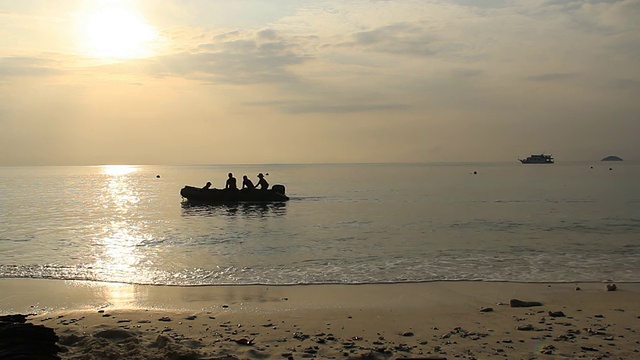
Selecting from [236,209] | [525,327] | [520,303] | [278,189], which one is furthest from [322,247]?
[278,189]

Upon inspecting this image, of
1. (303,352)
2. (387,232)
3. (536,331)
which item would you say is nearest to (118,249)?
(387,232)

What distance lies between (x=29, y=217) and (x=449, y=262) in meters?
25.4

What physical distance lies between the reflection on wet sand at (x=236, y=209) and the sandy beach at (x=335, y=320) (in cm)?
1998

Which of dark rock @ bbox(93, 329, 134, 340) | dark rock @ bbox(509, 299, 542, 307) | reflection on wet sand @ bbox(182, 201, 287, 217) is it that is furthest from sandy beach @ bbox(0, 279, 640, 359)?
reflection on wet sand @ bbox(182, 201, 287, 217)

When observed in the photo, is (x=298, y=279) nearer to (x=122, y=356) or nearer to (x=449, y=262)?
(x=449, y=262)

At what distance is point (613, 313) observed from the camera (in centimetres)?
898

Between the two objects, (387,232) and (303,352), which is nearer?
(303,352)

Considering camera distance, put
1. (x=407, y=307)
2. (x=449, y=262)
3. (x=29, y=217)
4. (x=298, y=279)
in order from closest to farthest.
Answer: (x=407, y=307) < (x=298, y=279) < (x=449, y=262) < (x=29, y=217)

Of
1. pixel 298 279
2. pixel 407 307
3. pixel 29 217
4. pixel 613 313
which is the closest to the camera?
pixel 613 313

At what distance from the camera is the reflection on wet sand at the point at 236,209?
1266 inches

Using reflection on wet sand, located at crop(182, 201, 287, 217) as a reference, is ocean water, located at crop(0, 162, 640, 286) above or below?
below

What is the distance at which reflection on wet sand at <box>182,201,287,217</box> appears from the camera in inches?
1266

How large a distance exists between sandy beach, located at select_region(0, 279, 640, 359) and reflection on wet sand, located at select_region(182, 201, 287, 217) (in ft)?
65.6

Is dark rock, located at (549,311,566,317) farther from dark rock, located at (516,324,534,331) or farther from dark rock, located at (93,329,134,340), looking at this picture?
dark rock, located at (93,329,134,340)
